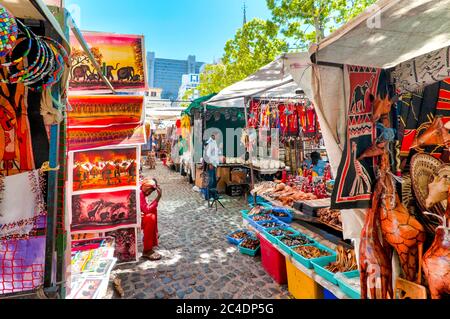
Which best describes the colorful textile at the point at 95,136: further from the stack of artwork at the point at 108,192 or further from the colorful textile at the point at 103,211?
the colorful textile at the point at 103,211

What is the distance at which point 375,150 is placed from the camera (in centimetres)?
230

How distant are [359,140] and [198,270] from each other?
3703 mm

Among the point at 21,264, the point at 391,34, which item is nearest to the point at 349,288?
the point at 391,34

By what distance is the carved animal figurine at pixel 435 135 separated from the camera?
1968mm

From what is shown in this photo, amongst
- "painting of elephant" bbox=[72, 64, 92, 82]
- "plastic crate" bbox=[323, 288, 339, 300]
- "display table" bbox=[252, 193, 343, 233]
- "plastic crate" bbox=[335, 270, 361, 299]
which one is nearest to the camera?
"plastic crate" bbox=[335, 270, 361, 299]

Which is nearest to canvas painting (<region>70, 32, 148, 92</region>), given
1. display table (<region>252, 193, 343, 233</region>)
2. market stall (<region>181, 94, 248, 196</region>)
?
display table (<region>252, 193, 343, 233</region>)

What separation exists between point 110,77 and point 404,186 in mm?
4427

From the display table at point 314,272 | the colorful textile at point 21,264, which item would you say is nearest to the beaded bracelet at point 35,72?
the colorful textile at point 21,264

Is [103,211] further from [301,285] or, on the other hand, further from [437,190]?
[437,190]

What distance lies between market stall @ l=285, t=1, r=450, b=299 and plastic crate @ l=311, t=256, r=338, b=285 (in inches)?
24.1

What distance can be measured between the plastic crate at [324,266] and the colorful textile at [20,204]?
10.3 feet

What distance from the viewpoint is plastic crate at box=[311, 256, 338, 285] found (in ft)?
9.82

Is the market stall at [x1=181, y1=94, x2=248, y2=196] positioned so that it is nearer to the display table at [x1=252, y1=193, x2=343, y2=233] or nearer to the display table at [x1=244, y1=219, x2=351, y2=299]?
the display table at [x1=252, y1=193, x2=343, y2=233]

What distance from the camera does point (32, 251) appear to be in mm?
1989
